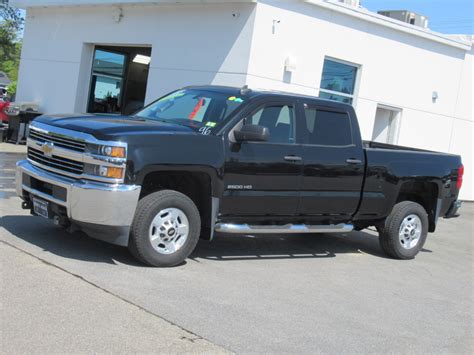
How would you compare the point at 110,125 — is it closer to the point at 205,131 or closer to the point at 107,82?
the point at 205,131

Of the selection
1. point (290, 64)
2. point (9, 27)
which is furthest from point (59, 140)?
point (9, 27)

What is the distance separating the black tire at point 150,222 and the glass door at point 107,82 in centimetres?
1191

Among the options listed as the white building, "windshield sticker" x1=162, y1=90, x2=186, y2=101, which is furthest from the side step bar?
the white building

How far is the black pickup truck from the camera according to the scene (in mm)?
6066

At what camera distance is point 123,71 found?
→ 19.2 m

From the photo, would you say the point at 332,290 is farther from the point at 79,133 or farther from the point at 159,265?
the point at 79,133

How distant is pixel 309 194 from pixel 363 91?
8508 millimetres

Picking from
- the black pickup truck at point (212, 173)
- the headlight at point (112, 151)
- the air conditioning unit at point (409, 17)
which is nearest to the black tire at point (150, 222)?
the black pickup truck at point (212, 173)

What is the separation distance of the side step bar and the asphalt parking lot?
44cm

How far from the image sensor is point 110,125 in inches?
247

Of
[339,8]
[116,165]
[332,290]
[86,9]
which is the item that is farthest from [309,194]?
[86,9]

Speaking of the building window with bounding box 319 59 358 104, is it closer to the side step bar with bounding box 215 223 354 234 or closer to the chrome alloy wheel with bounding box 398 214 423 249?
the chrome alloy wheel with bounding box 398 214 423 249

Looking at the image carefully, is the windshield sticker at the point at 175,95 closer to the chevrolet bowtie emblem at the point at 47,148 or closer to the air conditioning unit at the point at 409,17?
the chevrolet bowtie emblem at the point at 47,148

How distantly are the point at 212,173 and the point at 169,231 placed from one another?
794 millimetres
